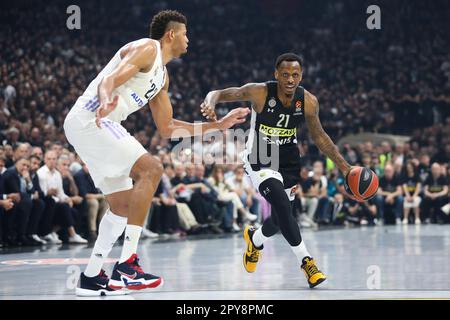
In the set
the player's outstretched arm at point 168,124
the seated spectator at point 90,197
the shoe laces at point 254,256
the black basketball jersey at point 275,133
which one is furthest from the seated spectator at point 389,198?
the player's outstretched arm at point 168,124

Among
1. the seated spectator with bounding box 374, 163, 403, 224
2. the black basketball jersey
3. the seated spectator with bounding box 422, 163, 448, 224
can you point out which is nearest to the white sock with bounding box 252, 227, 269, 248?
the black basketball jersey

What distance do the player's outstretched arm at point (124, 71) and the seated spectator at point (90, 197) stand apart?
273 inches

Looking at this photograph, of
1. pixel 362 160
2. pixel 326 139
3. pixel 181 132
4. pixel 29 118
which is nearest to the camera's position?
pixel 181 132

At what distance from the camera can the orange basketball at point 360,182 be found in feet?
22.8

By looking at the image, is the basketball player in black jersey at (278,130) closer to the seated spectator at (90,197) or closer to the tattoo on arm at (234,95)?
the tattoo on arm at (234,95)

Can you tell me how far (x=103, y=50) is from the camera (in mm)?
22969

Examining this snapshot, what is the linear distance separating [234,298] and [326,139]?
79.3 inches

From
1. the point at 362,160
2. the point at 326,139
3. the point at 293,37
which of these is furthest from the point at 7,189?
the point at 293,37

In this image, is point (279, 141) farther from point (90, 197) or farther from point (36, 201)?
point (90, 197)

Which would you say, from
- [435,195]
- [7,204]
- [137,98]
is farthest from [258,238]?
[435,195]

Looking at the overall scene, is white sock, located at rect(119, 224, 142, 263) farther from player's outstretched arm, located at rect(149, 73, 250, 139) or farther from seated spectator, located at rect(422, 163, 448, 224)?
seated spectator, located at rect(422, 163, 448, 224)

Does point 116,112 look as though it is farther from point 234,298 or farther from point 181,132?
point 234,298

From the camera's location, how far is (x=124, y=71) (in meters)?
5.41

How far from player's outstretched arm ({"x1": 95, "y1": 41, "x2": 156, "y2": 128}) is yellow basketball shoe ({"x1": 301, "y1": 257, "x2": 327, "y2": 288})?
2052 millimetres
